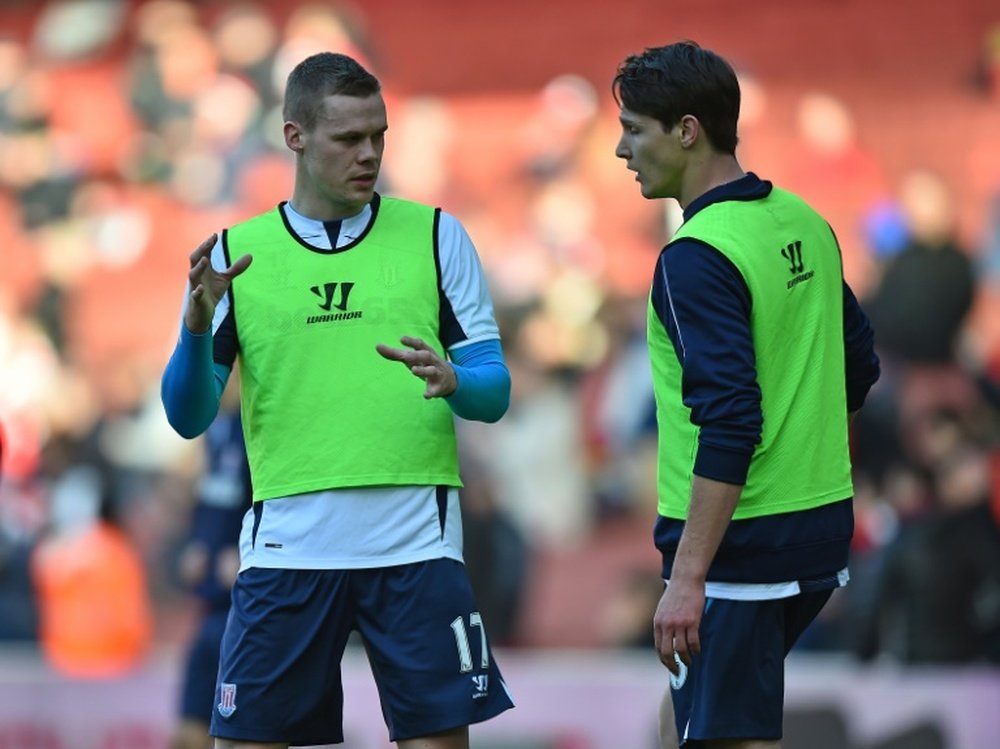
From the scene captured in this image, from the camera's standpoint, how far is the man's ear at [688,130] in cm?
436

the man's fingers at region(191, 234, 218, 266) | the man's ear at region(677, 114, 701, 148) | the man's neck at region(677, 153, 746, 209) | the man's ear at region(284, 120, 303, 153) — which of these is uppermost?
the man's ear at region(284, 120, 303, 153)

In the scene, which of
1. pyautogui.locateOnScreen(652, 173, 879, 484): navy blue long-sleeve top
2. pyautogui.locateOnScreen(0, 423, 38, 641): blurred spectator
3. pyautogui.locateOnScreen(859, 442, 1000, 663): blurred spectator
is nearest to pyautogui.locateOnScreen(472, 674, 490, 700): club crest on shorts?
pyautogui.locateOnScreen(652, 173, 879, 484): navy blue long-sleeve top

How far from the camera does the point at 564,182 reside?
11008 mm

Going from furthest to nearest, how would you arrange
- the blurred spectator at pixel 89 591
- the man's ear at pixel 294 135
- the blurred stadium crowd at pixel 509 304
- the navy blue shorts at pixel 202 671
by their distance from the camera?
the blurred spectator at pixel 89 591, the blurred stadium crowd at pixel 509 304, the navy blue shorts at pixel 202 671, the man's ear at pixel 294 135

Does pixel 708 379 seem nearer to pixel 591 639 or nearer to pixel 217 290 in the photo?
pixel 217 290

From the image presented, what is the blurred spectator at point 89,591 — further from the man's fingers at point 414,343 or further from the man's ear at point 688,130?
the man's ear at point 688,130

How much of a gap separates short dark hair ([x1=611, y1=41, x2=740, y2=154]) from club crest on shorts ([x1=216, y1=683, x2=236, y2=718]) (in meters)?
1.73

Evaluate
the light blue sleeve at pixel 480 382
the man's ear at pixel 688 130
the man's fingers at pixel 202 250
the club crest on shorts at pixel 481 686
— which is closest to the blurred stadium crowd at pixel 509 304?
the club crest on shorts at pixel 481 686

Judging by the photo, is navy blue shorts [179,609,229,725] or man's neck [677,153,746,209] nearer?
man's neck [677,153,746,209]

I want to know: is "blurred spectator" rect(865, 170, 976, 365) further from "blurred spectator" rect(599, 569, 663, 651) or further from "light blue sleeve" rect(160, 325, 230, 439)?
"light blue sleeve" rect(160, 325, 230, 439)

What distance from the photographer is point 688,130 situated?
14.3ft

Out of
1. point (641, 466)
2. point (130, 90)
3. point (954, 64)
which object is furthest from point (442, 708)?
point (130, 90)

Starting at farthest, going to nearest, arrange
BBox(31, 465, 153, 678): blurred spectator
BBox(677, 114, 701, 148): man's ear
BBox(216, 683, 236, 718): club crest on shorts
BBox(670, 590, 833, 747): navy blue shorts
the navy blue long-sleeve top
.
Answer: BBox(31, 465, 153, 678): blurred spectator, BBox(216, 683, 236, 718): club crest on shorts, BBox(677, 114, 701, 148): man's ear, BBox(670, 590, 833, 747): navy blue shorts, the navy blue long-sleeve top

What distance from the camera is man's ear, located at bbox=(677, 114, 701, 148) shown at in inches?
172
